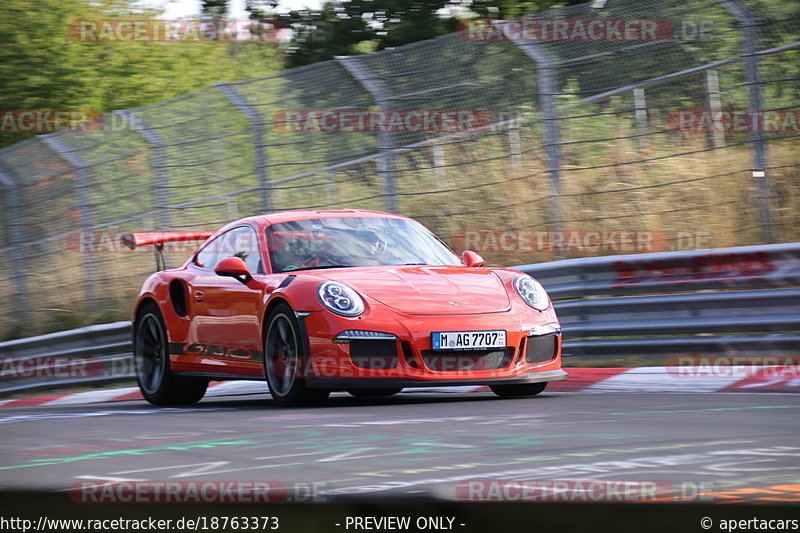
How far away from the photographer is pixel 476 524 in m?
1.54

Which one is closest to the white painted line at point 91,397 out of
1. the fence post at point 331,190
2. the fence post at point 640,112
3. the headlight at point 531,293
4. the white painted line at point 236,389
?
the white painted line at point 236,389

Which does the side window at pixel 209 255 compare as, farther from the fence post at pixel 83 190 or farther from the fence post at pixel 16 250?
the fence post at pixel 16 250

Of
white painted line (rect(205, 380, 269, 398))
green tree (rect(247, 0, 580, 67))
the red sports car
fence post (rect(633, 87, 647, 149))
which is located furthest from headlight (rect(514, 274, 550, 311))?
green tree (rect(247, 0, 580, 67))

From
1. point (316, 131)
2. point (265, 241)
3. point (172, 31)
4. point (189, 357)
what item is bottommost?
point (189, 357)

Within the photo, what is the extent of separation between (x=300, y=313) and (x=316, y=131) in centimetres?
496

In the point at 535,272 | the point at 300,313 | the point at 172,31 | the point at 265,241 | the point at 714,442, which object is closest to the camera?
the point at 714,442

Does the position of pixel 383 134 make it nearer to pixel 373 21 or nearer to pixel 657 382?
pixel 657 382

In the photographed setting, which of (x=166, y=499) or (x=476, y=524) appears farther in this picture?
(x=166, y=499)

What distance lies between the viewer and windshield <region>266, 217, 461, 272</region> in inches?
294

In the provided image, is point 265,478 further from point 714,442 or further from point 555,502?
point 555,502

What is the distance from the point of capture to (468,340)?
6.61 metres

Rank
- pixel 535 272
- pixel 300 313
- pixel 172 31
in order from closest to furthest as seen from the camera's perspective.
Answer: pixel 300 313 → pixel 535 272 → pixel 172 31

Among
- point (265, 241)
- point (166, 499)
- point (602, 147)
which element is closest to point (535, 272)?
point (602, 147)

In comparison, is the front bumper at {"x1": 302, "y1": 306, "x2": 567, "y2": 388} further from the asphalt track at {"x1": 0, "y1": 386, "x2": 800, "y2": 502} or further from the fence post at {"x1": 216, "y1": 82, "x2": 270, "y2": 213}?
the fence post at {"x1": 216, "y1": 82, "x2": 270, "y2": 213}
